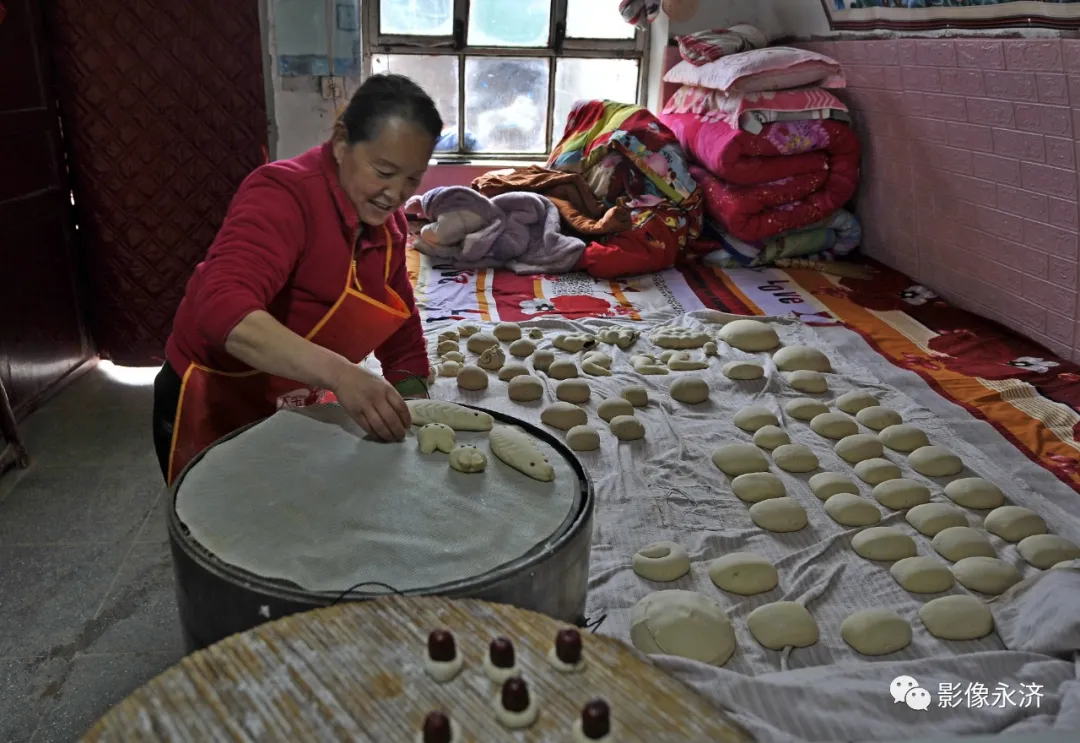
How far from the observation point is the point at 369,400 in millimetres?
1322

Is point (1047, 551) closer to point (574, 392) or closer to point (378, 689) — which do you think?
point (574, 392)

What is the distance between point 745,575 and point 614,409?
844mm

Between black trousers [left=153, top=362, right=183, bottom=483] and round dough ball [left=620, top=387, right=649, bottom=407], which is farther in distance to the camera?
round dough ball [left=620, top=387, right=649, bottom=407]

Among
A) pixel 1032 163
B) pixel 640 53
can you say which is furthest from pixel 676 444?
pixel 640 53

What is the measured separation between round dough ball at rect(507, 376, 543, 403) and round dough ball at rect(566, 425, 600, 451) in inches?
12.2

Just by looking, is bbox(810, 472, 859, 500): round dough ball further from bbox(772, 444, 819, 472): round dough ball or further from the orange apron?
the orange apron

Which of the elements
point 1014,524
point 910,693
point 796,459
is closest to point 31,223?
point 796,459

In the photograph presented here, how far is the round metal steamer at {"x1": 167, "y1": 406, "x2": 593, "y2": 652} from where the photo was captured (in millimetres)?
1012

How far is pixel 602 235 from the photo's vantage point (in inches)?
163

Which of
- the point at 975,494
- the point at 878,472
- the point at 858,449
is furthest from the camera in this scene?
the point at 858,449

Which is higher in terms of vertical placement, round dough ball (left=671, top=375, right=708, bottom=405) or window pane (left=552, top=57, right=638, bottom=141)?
window pane (left=552, top=57, right=638, bottom=141)

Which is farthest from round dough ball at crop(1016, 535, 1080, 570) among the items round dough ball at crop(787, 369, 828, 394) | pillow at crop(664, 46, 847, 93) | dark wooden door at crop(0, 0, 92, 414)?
dark wooden door at crop(0, 0, 92, 414)

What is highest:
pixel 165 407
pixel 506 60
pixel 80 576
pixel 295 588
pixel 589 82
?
pixel 506 60

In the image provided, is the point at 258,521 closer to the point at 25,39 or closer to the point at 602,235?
the point at 25,39
